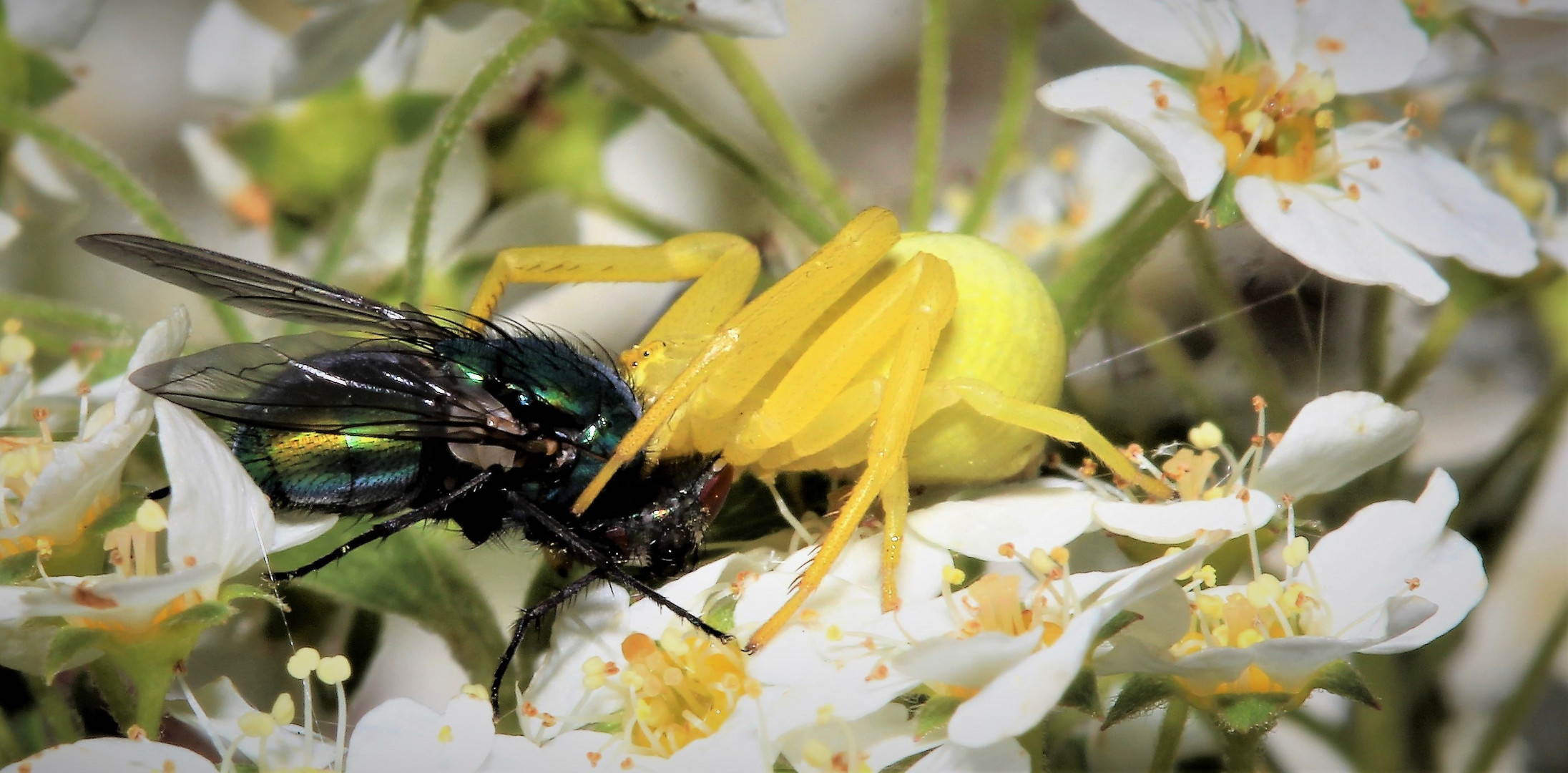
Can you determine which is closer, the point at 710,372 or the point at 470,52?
the point at 710,372

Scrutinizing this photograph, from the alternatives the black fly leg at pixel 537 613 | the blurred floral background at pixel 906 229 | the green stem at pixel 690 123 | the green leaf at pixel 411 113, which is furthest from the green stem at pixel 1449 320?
the green leaf at pixel 411 113

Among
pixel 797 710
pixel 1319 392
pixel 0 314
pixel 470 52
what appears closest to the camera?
pixel 797 710

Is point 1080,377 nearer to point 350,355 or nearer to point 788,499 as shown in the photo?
point 788,499

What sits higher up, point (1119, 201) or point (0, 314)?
point (0, 314)

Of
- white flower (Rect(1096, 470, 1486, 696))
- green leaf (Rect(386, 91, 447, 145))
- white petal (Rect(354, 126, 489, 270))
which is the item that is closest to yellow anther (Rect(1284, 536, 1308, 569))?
white flower (Rect(1096, 470, 1486, 696))

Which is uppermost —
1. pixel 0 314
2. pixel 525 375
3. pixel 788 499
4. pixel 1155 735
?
pixel 0 314

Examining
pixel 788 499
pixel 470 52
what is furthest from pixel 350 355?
pixel 470 52

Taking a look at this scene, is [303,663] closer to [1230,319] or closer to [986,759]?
[986,759]
